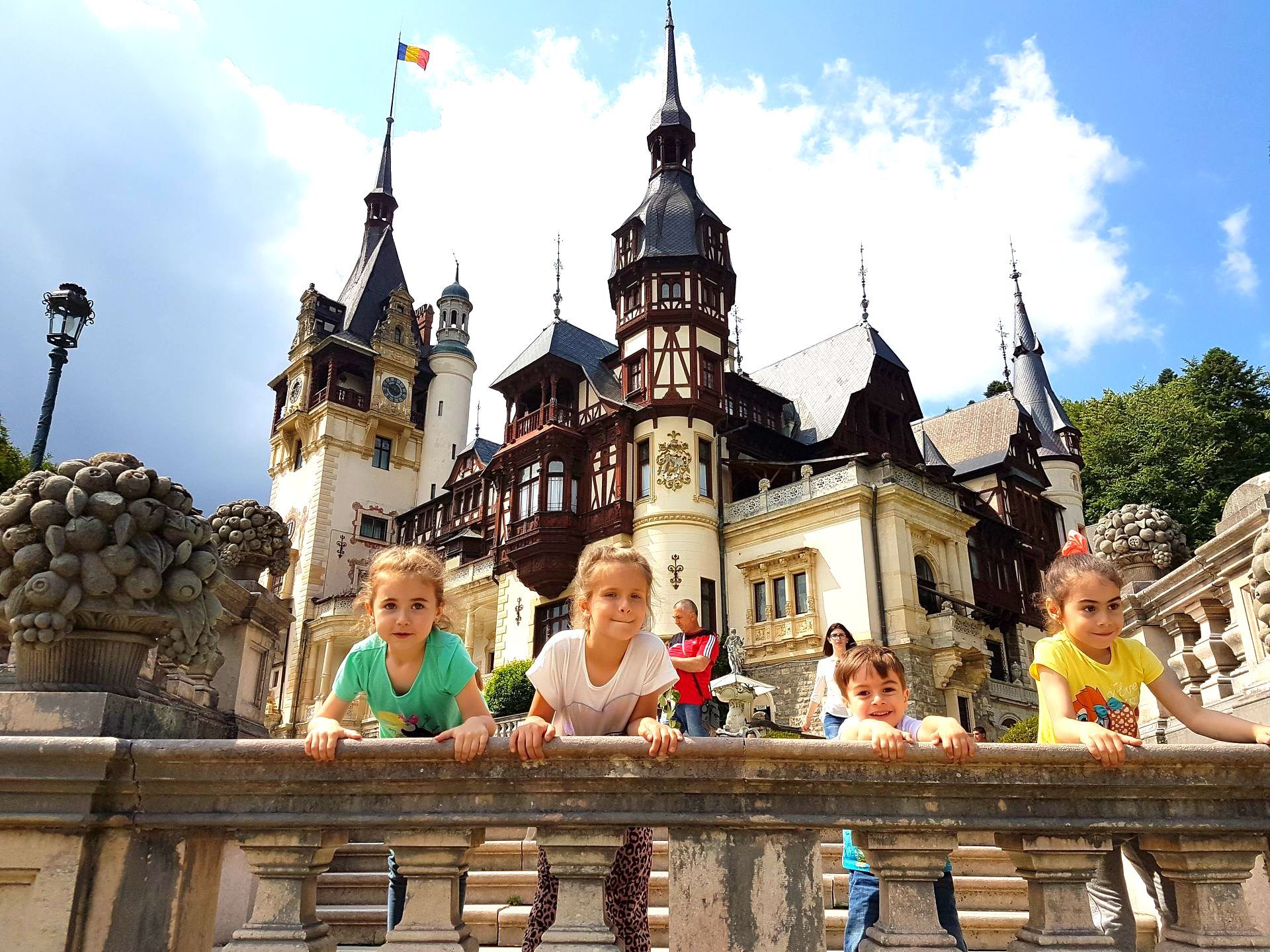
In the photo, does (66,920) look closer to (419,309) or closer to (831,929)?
(831,929)

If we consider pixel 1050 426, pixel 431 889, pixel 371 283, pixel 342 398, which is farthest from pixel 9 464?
pixel 1050 426

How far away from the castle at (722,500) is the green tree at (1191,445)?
8.35ft

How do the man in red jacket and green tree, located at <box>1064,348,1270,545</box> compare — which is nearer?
the man in red jacket

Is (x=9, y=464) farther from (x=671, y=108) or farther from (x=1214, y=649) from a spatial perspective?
(x=1214, y=649)

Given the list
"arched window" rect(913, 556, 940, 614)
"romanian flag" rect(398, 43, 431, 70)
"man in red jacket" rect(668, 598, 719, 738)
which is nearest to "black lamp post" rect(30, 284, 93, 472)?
"man in red jacket" rect(668, 598, 719, 738)

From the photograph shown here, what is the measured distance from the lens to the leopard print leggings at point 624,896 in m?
3.16

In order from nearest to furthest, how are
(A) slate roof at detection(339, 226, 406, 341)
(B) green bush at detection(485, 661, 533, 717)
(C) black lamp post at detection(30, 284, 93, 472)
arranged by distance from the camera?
(C) black lamp post at detection(30, 284, 93, 472) < (B) green bush at detection(485, 661, 533, 717) < (A) slate roof at detection(339, 226, 406, 341)

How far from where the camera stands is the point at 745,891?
2.92m

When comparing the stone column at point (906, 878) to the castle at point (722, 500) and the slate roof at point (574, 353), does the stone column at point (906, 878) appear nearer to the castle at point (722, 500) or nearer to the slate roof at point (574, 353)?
the castle at point (722, 500)

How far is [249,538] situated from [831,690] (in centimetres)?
565

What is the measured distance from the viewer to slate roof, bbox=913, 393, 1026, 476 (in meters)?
39.8

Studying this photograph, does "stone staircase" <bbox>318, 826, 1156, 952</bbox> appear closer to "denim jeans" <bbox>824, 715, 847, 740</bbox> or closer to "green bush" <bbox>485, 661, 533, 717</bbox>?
"denim jeans" <bbox>824, 715, 847, 740</bbox>

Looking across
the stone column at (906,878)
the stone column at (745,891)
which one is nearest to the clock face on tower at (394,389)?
the stone column at (745,891)

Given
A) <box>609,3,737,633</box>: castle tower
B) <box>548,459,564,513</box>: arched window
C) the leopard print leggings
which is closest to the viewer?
the leopard print leggings
